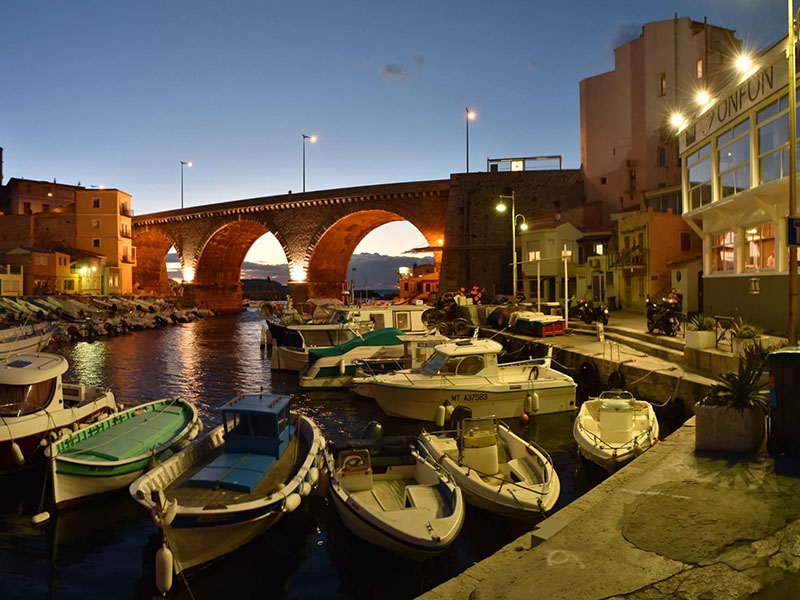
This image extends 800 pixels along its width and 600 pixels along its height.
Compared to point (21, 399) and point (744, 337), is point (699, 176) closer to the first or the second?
point (744, 337)

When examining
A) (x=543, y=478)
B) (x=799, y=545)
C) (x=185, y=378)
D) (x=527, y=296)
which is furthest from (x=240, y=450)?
(x=527, y=296)

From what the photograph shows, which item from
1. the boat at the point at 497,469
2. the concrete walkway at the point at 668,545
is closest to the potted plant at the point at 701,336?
the boat at the point at 497,469

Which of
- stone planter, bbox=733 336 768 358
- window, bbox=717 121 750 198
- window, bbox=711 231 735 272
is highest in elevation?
window, bbox=717 121 750 198

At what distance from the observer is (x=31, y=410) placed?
37.8 ft

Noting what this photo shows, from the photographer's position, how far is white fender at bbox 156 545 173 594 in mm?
7160

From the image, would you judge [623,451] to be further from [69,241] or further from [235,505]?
[69,241]

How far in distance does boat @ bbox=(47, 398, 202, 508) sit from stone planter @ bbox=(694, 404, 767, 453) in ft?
30.5

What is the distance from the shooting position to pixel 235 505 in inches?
299

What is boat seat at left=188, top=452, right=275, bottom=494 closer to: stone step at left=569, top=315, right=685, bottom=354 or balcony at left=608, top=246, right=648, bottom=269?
stone step at left=569, top=315, right=685, bottom=354

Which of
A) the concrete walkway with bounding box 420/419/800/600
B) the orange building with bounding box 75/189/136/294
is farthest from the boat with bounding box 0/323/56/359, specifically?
the orange building with bounding box 75/189/136/294

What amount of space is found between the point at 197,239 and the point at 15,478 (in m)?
62.3

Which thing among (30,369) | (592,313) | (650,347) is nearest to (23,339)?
(30,369)

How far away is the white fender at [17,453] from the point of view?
10.8 meters

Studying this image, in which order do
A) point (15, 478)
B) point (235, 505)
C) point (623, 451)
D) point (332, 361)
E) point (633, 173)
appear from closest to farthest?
1. point (235, 505)
2. point (623, 451)
3. point (15, 478)
4. point (332, 361)
5. point (633, 173)
